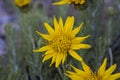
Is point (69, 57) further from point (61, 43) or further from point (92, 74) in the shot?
point (92, 74)

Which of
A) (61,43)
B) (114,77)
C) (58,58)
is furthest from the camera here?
(61,43)

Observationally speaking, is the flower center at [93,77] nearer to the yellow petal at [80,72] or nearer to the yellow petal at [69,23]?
the yellow petal at [80,72]

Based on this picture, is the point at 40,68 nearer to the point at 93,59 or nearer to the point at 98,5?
the point at 93,59

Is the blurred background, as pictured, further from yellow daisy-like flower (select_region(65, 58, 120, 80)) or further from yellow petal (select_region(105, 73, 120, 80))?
yellow petal (select_region(105, 73, 120, 80))

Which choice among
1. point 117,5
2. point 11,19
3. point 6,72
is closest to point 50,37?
point 6,72

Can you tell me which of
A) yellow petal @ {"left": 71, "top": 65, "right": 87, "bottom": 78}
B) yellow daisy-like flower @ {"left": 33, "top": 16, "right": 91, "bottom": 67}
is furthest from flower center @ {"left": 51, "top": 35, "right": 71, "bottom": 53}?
yellow petal @ {"left": 71, "top": 65, "right": 87, "bottom": 78}

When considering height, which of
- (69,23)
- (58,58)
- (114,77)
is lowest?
(114,77)

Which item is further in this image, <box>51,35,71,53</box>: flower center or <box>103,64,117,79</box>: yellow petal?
<box>51,35,71,53</box>: flower center

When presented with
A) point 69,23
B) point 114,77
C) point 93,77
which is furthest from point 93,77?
point 69,23
